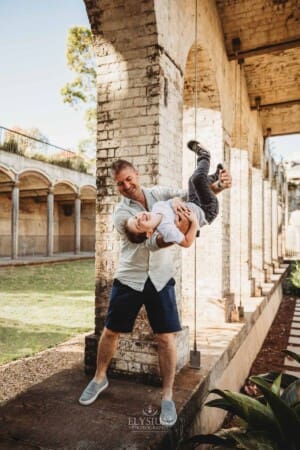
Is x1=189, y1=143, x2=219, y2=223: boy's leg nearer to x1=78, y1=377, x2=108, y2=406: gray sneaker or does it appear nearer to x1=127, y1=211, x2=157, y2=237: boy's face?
x1=127, y1=211, x2=157, y2=237: boy's face

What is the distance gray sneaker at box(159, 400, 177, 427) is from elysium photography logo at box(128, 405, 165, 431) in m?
0.04

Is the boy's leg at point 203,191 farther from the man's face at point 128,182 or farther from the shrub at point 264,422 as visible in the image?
the shrub at point 264,422

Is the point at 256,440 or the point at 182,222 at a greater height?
the point at 182,222

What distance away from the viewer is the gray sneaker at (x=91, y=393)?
9.26 feet

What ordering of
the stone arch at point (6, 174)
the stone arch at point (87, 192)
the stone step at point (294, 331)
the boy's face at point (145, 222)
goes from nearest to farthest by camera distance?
the boy's face at point (145, 222), the stone step at point (294, 331), the stone arch at point (6, 174), the stone arch at point (87, 192)

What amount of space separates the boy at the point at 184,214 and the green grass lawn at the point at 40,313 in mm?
3630

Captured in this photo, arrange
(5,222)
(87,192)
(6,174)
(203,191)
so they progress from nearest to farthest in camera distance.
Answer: (203,191) → (6,174) → (5,222) → (87,192)

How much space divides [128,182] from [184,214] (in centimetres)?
54

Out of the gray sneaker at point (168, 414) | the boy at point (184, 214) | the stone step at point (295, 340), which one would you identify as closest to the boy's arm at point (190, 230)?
the boy at point (184, 214)

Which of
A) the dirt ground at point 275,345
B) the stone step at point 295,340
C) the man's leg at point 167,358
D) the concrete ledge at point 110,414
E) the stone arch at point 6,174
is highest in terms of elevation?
the stone arch at point 6,174

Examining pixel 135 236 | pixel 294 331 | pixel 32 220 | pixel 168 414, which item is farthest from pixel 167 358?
pixel 32 220

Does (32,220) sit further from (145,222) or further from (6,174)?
(145,222)

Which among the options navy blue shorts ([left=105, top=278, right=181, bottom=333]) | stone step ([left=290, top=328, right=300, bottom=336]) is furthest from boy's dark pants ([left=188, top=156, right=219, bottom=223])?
stone step ([left=290, top=328, right=300, bottom=336])

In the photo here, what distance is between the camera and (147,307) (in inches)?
108
